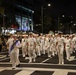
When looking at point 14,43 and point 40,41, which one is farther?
point 40,41

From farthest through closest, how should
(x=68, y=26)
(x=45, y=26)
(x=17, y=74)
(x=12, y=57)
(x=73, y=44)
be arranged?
(x=68, y=26) < (x=45, y=26) < (x=73, y=44) < (x=12, y=57) < (x=17, y=74)

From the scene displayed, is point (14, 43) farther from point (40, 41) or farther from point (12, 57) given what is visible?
point (40, 41)

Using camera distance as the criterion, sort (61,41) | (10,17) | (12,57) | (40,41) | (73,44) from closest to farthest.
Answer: (12,57)
(61,41)
(73,44)
(40,41)
(10,17)

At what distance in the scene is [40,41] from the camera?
90.6ft

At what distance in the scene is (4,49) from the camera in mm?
37875

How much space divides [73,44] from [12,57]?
9.70 meters

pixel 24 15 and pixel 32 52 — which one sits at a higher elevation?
pixel 24 15

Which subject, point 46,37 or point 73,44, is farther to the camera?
point 46,37

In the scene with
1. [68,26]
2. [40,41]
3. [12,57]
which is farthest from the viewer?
[68,26]

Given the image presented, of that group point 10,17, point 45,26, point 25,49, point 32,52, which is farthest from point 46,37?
point 45,26

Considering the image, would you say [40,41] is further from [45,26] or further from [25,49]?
[45,26]

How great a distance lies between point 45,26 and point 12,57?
2070 inches

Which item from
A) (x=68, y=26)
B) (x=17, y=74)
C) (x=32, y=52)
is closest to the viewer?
(x=17, y=74)

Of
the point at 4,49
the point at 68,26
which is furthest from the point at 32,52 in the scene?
the point at 68,26
